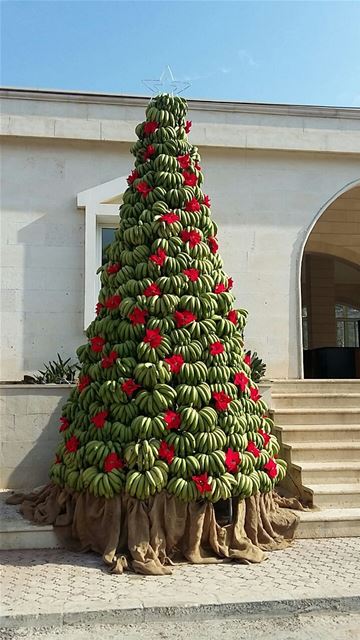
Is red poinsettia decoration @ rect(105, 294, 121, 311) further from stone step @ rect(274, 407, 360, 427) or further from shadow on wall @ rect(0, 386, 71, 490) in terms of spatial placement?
stone step @ rect(274, 407, 360, 427)

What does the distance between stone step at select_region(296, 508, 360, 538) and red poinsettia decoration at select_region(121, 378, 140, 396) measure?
211cm

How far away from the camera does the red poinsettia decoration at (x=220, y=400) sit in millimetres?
5164

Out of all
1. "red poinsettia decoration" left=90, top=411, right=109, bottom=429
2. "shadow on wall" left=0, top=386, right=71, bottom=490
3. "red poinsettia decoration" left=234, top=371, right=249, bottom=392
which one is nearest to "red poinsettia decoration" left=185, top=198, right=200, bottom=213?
"red poinsettia decoration" left=234, top=371, right=249, bottom=392

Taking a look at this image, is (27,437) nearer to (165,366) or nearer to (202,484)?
(165,366)

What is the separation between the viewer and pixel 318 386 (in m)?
8.27

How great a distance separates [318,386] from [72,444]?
162 inches

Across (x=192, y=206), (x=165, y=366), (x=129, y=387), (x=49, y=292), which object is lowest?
(x=129, y=387)

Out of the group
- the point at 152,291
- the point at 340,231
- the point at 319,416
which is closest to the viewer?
the point at 152,291

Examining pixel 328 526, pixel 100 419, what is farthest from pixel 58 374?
pixel 328 526

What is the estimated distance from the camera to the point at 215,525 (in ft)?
16.7

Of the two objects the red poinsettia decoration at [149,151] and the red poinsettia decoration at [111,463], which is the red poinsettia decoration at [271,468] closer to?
the red poinsettia decoration at [111,463]

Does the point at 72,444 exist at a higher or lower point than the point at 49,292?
lower

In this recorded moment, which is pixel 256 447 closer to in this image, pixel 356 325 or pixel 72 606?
pixel 72 606

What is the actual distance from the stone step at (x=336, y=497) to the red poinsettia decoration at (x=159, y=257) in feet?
9.33
